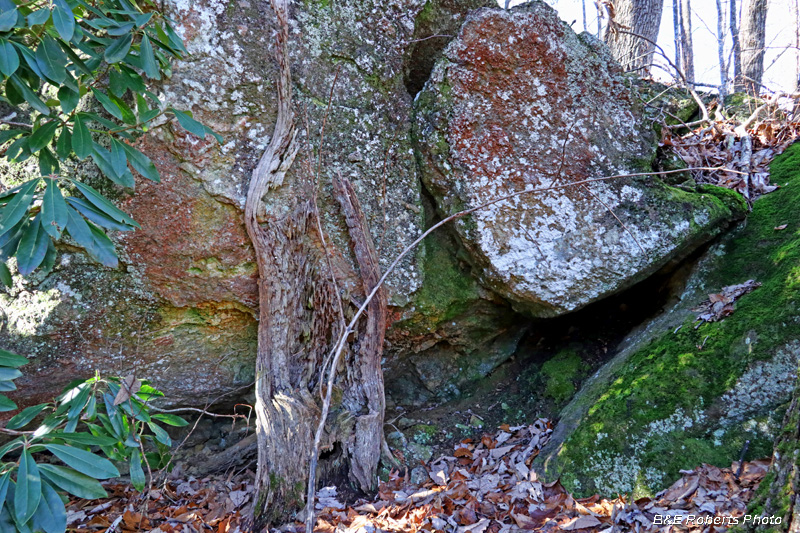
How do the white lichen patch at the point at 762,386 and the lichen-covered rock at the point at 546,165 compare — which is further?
the lichen-covered rock at the point at 546,165

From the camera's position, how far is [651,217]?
2973mm

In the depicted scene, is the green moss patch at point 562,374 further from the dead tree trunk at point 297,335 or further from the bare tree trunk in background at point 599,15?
the bare tree trunk in background at point 599,15

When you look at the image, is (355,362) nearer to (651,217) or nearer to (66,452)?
(66,452)

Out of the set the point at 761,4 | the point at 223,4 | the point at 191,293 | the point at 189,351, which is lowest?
the point at 189,351

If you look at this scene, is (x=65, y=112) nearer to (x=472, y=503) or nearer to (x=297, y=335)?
(x=297, y=335)

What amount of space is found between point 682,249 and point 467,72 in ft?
5.72

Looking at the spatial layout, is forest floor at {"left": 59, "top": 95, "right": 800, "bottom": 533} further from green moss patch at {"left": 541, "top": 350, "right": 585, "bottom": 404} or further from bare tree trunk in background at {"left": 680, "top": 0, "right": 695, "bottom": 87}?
bare tree trunk in background at {"left": 680, "top": 0, "right": 695, "bottom": 87}

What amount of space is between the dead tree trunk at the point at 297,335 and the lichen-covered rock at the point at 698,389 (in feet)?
3.61

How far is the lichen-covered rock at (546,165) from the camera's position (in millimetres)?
2953

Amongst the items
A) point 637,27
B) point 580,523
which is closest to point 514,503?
point 580,523

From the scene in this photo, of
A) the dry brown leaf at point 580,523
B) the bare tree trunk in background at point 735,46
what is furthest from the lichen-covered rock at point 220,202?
the bare tree trunk in background at point 735,46

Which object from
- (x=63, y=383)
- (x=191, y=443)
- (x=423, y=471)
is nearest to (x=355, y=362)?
(x=423, y=471)

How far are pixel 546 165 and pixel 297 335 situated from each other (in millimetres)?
1864

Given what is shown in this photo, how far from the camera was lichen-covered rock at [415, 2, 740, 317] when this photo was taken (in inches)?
116
